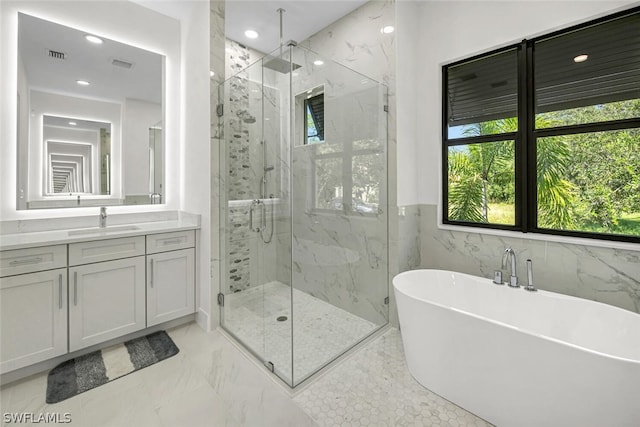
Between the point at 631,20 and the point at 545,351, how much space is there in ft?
7.19

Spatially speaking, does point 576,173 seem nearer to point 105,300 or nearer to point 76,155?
point 105,300

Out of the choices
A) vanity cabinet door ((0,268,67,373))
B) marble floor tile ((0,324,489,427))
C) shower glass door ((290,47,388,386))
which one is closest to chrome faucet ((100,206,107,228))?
vanity cabinet door ((0,268,67,373))

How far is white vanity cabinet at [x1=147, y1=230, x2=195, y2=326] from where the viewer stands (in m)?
2.38

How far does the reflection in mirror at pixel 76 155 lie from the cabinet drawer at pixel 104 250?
767 millimetres

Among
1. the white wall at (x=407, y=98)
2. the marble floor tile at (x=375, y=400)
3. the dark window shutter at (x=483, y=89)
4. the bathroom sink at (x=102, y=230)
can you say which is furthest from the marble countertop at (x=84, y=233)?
the dark window shutter at (x=483, y=89)

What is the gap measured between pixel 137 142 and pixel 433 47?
3064mm

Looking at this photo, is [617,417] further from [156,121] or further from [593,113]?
[156,121]

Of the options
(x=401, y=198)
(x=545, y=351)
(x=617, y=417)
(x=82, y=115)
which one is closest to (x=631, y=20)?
(x=401, y=198)

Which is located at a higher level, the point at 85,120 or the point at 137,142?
the point at 85,120

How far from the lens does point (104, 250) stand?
2.14 m

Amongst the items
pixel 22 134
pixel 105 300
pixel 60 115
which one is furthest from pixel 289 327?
pixel 60 115

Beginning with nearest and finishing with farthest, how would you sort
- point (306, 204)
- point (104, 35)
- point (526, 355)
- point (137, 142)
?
point (526, 355) < point (306, 204) < point (104, 35) < point (137, 142)

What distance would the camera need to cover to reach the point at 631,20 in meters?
1.82

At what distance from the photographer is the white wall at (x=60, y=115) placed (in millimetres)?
2295
